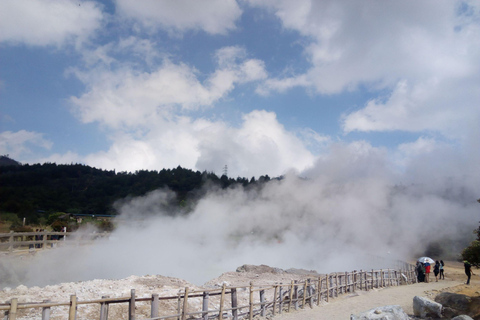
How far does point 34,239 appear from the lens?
79.6 ft

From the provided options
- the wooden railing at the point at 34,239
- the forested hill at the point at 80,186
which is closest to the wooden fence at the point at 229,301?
the wooden railing at the point at 34,239

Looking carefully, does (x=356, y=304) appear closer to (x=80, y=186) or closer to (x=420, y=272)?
(x=420, y=272)

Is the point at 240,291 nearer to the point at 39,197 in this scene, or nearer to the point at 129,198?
the point at 129,198

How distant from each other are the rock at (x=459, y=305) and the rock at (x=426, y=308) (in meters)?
0.45

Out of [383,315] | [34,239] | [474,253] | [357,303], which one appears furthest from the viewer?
[34,239]

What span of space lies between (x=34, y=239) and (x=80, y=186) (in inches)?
2425

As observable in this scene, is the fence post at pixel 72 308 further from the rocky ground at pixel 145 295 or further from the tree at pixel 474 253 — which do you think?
the tree at pixel 474 253

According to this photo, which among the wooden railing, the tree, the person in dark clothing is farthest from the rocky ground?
the wooden railing

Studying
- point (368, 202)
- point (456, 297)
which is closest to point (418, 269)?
point (368, 202)

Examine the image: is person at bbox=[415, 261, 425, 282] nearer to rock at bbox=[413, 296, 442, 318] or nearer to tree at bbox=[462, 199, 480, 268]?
rock at bbox=[413, 296, 442, 318]

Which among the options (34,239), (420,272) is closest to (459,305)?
(420,272)

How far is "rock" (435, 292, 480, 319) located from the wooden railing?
21.7 meters

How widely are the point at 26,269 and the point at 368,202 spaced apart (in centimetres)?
3233

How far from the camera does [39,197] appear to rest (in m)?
63.5
